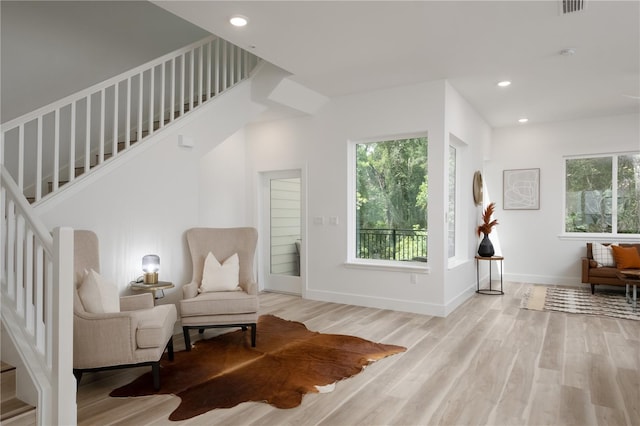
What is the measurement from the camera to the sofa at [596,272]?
5.99 m

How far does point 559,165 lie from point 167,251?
651 cm

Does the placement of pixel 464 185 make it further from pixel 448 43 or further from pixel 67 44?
pixel 67 44

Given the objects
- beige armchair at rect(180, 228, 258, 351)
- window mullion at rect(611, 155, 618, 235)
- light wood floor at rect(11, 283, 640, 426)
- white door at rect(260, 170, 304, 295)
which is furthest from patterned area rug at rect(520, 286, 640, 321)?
beige armchair at rect(180, 228, 258, 351)

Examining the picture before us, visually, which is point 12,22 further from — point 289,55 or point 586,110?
point 586,110

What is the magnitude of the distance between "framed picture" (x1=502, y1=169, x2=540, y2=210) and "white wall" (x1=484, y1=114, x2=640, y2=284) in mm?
77

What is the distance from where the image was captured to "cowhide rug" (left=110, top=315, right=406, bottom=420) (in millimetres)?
2773

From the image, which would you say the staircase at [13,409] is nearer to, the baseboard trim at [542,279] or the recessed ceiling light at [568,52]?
the recessed ceiling light at [568,52]

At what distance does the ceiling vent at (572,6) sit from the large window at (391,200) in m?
2.14

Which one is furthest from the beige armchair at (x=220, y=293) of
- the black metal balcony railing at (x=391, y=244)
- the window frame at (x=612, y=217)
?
the window frame at (x=612, y=217)

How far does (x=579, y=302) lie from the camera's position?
5625 millimetres

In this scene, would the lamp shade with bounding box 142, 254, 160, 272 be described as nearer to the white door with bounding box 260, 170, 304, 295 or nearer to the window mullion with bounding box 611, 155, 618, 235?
the white door with bounding box 260, 170, 304, 295

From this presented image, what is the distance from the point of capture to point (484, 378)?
308 centimetres

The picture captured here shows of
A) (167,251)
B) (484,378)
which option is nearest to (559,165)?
(484,378)

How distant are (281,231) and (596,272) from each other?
4882 millimetres
